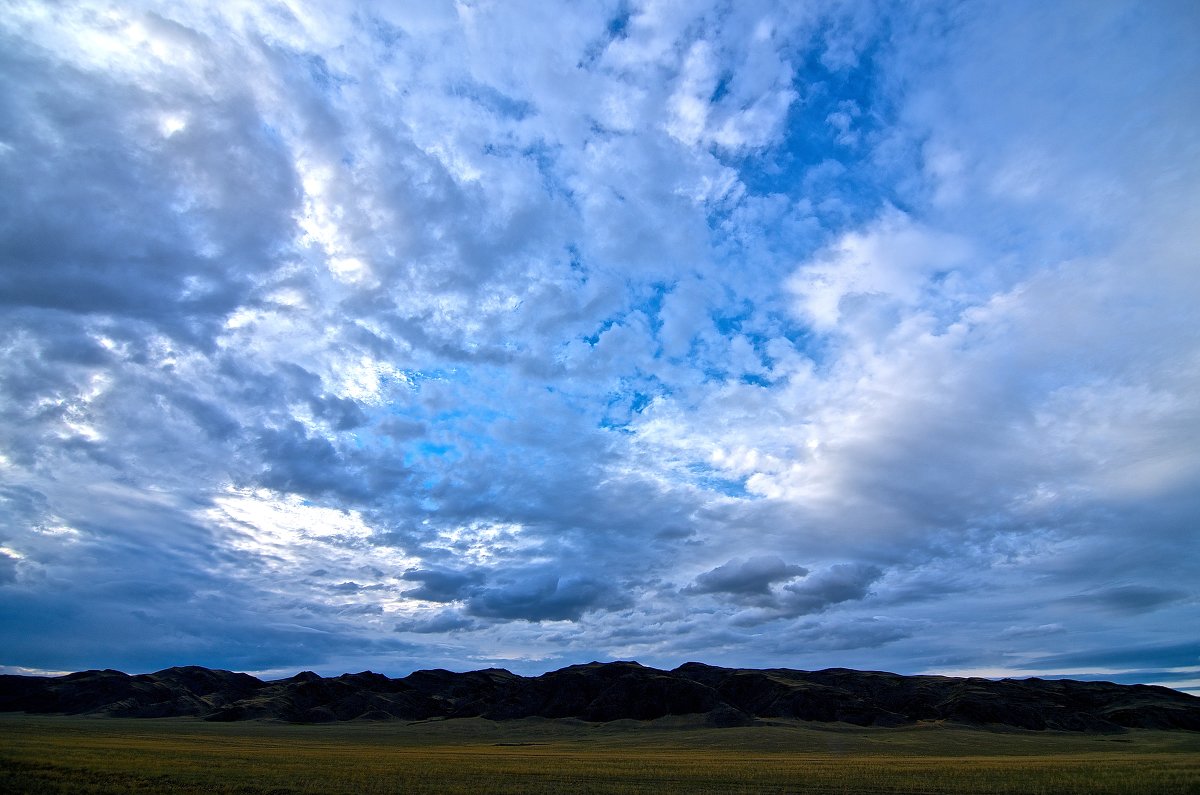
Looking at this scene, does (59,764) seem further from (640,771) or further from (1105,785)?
(1105,785)

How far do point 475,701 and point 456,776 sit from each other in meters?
155

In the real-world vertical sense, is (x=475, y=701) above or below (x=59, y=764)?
above

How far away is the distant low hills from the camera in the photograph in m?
150

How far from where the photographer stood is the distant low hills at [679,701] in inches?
5925

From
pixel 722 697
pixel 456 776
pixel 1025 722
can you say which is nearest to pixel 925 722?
pixel 1025 722

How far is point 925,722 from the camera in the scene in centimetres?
14638

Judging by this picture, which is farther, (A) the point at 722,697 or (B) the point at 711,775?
(A) the point at 722,697

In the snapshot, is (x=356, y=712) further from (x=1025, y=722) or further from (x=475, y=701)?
(x=1025, y=722)

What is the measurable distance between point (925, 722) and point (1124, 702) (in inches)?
2874

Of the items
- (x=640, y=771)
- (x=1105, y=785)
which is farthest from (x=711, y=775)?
(x=1105, y=785)

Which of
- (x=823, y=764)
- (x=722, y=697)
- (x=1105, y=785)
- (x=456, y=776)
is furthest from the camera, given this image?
(x=722, y=697)

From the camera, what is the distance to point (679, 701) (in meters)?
162

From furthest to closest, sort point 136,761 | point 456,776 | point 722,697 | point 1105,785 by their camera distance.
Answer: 1. point 722,697
2. point 136,761
3. point 456,776
4. point 1105,785

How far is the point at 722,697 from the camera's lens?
560 ft
